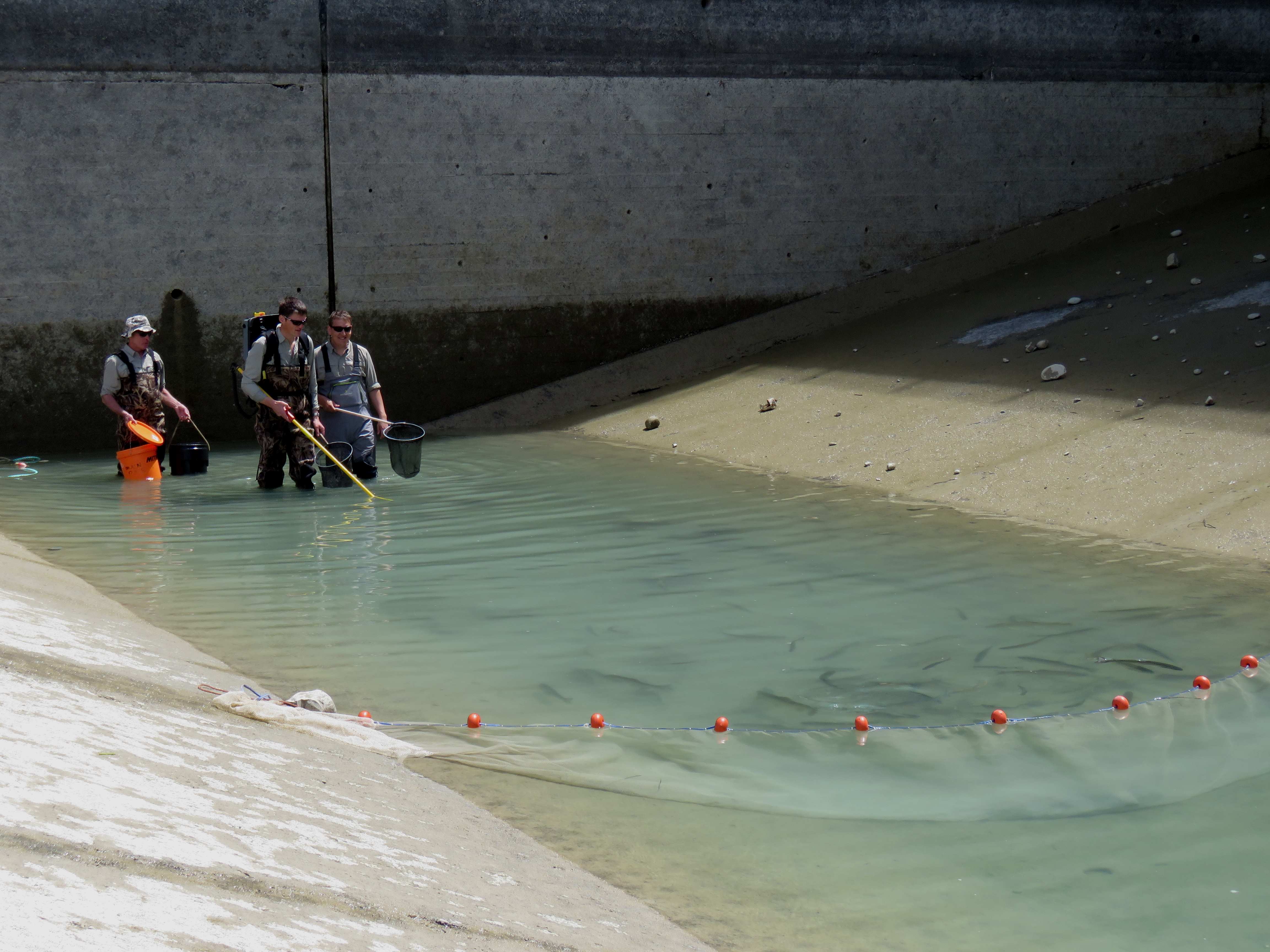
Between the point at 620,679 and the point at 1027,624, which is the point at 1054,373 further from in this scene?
the point at 620,679

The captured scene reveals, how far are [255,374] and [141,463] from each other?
5.41 ft

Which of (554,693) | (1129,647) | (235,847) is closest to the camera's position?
(235,847)

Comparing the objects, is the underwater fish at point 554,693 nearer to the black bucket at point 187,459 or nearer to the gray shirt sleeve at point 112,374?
the gray shirt sleeve at point 112,374

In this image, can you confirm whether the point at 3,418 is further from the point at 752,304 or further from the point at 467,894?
the point at 467,894

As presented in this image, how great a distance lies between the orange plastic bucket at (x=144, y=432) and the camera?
10633 mm

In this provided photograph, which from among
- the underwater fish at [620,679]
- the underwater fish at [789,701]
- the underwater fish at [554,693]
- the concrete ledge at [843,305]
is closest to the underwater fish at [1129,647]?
the underwater fish at [789,701]

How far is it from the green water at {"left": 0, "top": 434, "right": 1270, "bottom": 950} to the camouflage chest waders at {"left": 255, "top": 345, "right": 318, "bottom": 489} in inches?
16.7

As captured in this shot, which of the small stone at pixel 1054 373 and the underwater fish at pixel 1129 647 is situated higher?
the small stone at pixel 1054 373

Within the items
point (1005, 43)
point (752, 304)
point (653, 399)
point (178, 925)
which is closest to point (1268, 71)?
point (1005, 43)

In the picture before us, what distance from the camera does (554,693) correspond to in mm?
5367

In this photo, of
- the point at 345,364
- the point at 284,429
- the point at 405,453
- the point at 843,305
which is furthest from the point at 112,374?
the point at 843,305

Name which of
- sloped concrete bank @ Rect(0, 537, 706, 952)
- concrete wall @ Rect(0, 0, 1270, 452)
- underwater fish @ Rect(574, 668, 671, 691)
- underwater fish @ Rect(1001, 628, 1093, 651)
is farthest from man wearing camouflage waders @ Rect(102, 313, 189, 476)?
underwater fish @ Rect(1001, 628, 1093, 651)

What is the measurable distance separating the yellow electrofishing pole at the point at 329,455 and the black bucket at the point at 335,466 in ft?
0.15

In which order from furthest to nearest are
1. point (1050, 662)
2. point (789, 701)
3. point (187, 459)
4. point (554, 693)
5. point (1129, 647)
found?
point (187, 459) → point (1129, 647) → point (1050, 662) → point (554, 693) → point (789, 701)
